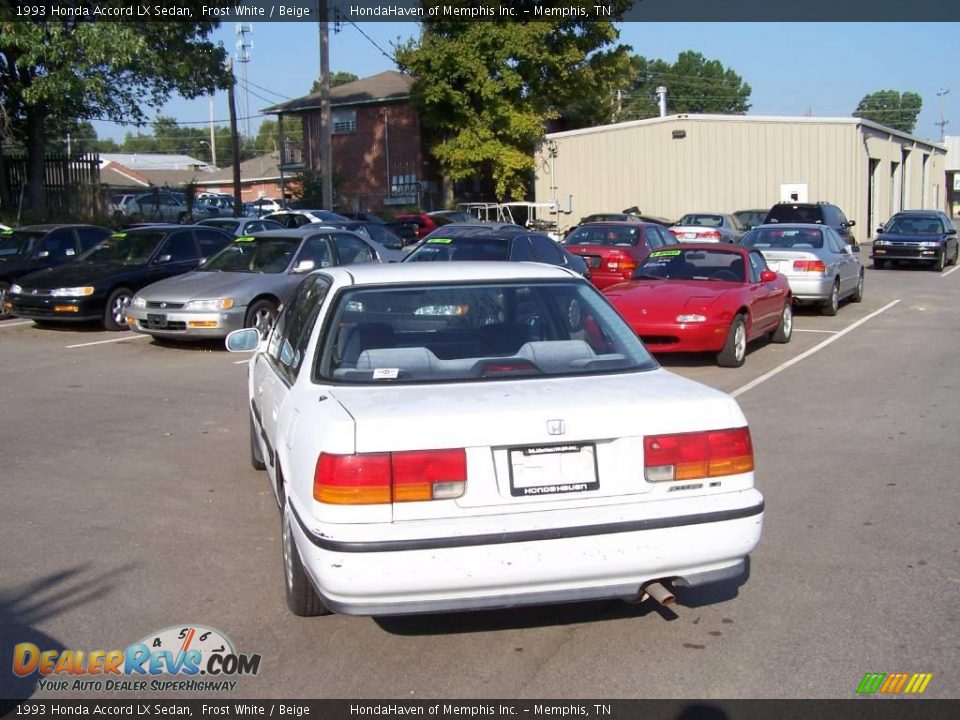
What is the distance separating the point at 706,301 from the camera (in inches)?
447

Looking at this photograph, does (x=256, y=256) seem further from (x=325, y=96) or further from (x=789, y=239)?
(x=325, y=96)

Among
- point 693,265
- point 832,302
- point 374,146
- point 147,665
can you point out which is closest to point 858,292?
point 832,302

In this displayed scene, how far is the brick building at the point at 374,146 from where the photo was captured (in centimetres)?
4588

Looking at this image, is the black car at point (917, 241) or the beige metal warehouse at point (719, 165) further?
the beige metal warehouse at point (719, 165)

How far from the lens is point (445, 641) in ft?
14.1

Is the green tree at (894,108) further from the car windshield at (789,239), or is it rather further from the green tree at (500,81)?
the car windshield at (789,239)

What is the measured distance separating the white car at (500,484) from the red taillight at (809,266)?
12.1m

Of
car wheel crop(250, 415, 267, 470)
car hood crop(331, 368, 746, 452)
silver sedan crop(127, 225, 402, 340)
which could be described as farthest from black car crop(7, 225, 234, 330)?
car hood crop(331, 368, 746, 452)

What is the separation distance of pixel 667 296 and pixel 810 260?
5.27 meters

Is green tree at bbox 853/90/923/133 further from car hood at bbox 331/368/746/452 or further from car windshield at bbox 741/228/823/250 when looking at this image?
car hood at bbox 331/368/746/452

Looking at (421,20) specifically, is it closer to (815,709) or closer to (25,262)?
(25,262)

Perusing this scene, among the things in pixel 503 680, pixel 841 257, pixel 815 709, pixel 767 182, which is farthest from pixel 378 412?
pixel 767 182

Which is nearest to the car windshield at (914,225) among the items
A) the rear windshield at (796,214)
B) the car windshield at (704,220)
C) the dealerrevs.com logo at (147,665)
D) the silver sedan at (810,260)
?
the rear windshield at (796,214)

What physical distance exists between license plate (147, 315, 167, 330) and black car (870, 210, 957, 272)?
20.2m
